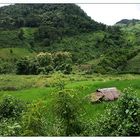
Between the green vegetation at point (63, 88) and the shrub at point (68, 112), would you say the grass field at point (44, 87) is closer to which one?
the green vegetation at point (63, 88)

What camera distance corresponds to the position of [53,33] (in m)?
26.0

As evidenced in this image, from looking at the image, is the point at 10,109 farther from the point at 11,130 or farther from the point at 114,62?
the point at 114,62

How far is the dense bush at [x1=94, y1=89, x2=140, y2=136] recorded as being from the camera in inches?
242

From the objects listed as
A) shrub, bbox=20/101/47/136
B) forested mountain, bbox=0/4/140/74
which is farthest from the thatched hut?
forested mountain, bbox=0/4/140/74

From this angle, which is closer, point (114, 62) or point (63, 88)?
point (63, 88)

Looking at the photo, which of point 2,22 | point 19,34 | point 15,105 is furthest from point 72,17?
point 15,105

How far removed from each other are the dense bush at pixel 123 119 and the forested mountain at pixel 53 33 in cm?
1362

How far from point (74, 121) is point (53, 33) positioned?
19.8 m

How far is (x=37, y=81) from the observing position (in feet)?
39.9

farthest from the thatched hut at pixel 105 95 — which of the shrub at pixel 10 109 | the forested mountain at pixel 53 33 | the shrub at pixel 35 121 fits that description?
the forested mountain at pixel 53 33

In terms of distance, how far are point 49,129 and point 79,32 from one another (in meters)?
25.4

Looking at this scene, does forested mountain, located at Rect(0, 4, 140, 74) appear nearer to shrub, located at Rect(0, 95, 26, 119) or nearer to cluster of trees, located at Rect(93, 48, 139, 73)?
cluster of trees, located at Rect(93, 48, 139, 73)

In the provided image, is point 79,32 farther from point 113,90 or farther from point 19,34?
point 113,90

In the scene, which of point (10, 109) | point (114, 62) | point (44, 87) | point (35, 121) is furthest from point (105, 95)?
point (114, 62)
